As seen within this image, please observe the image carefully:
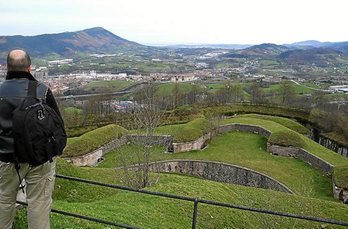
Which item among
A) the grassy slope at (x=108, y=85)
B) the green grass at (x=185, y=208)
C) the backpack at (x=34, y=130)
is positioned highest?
the backpack at (x=34, y=130)

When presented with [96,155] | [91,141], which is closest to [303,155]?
[96,155]

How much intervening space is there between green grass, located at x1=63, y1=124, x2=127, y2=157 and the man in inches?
940

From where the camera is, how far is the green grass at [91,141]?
28.1 m

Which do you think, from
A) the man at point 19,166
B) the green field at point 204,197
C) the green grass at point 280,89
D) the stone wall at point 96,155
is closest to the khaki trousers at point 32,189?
the man at point 19,166

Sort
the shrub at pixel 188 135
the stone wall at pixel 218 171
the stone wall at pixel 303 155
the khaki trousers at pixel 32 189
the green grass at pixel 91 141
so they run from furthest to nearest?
the shrub at pixel 188 135 < the green grass at pixel 91 141 < the stone wall at pixel 303 155 < the stone wall at pixel 218 171 < the khaki trousers at pixel 32 189

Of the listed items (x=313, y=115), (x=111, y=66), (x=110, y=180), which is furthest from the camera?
(x=111, y=66)

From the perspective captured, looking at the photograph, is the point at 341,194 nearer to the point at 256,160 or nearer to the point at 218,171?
the point at 256,160

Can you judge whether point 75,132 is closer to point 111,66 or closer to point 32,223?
point 32,223

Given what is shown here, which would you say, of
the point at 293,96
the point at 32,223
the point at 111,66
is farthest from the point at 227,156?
the point at 111,66

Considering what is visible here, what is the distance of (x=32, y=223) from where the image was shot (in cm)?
452

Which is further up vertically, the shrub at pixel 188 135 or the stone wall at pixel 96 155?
the shrub at pixel 188 135

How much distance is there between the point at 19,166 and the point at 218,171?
25585 millimetres

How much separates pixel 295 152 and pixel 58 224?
2815 centimetres

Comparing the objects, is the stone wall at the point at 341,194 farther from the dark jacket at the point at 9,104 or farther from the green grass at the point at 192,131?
the dark jacket at the point at 9,104
